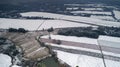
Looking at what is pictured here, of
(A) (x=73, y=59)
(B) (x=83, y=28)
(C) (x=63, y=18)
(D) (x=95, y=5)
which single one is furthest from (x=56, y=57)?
(D) (x=95, y=5)

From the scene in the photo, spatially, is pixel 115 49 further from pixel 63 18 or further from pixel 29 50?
pixel 63 18

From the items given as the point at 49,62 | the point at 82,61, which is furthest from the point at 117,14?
the point at 49,62

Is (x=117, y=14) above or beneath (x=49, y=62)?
above

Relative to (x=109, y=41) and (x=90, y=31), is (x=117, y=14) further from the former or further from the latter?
(x=109, y=41)

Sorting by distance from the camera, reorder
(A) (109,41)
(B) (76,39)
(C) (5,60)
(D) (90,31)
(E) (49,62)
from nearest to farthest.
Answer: (E) (49,62) → (C) (5,60) → (A) (109,41) → (B) (76,39) → (D) (90,31)

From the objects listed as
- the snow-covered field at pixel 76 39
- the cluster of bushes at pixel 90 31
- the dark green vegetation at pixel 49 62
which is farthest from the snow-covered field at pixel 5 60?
the cluster of bushes at pixel 90 31

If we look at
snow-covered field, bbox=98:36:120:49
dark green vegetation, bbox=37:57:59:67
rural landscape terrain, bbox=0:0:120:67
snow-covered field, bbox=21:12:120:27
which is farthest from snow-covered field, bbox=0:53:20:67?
snow-covered field, bbox=21:12:120:27

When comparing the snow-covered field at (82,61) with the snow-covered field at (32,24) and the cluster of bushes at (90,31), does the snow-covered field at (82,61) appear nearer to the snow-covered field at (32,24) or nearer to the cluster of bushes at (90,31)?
the cluster of bushes at (90,31)
